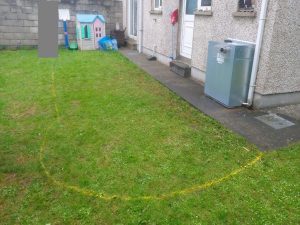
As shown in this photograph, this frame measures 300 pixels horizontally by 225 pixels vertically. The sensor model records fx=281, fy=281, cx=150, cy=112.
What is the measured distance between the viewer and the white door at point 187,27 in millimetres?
7719

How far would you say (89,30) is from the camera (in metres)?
12.0

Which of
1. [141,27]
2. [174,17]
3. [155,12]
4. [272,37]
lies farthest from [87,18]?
[272,37]

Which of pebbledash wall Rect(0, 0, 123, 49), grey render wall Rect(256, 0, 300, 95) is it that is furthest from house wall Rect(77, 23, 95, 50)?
grey render wall Rect(256, 0, 300, 95)

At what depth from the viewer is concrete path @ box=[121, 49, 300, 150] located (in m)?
4.04

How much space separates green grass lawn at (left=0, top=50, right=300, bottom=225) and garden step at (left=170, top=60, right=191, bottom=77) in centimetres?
171

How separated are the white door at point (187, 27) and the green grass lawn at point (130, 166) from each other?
8.55ft

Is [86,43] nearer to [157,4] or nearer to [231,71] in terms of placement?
[157,4]

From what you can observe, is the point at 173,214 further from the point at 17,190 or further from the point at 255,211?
the point at 17,190

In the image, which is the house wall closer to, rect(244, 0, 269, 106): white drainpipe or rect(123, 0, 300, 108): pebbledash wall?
rect(123, 0, 300, 108): pebbledash wall

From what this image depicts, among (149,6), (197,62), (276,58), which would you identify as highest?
(149,6)

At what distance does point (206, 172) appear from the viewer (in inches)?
132

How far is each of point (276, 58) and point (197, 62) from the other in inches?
93.9

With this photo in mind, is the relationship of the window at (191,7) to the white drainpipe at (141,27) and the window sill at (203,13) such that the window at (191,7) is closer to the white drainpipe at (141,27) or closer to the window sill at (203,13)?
the window sill at (203,13)

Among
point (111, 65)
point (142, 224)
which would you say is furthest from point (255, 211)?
point (111, 65)
